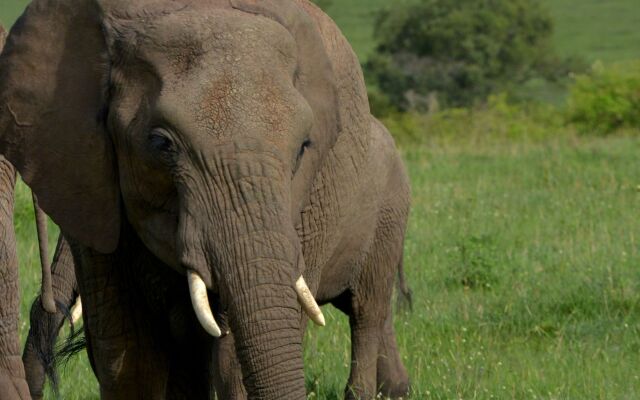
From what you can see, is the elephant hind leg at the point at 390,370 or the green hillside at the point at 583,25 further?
the green hillside at the point at 583,25

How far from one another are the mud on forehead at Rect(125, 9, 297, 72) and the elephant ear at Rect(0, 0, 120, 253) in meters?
0.22

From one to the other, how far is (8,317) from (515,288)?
13.5 feet

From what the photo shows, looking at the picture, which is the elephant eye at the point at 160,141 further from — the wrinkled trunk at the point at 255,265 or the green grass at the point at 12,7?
the green grass at the point at 12,7

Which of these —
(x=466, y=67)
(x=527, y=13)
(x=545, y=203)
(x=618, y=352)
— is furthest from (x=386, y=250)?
(x=527, y=13)

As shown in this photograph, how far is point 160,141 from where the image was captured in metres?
4.18

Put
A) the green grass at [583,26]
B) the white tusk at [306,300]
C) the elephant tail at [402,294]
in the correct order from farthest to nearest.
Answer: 1. the green grass at [583,26]
2. the elephant tail at [402,294]
3. the white tusk at [306,300]

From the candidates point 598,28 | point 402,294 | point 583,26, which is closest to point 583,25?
point 583,26

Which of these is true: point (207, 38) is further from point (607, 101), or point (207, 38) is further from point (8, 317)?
point (607, 101)

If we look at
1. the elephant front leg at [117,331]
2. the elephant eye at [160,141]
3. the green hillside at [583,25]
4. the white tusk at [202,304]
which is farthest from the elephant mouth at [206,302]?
the green hillside at [583,25]

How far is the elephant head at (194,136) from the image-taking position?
13.1 ft

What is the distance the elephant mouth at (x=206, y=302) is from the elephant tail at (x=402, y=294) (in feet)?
11.3

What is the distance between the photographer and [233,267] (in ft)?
13.1

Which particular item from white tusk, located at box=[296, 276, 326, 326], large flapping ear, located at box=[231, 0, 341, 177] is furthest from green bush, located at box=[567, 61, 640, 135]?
white tusk, located at box=[296, 276, 326, 326]

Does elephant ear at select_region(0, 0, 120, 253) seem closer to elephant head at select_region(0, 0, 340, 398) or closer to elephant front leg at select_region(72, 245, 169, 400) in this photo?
elephant head at select_region(0, 0, 340, 398)
